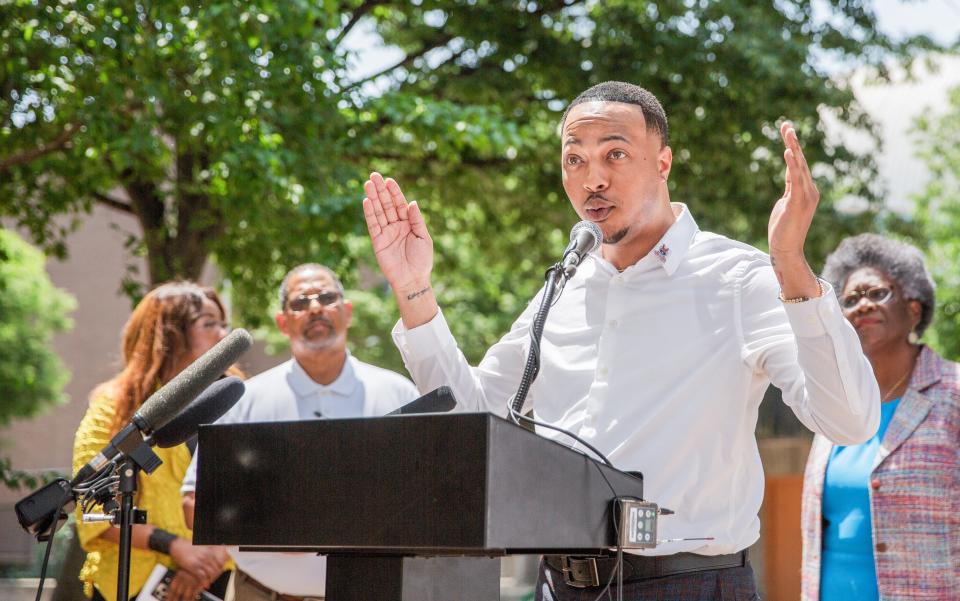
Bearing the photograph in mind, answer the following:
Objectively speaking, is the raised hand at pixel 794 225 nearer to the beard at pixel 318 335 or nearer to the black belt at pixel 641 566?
the black belt at pixel 641 566

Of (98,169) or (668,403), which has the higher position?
(98,169)

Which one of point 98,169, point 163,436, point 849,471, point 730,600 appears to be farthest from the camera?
point 98,169

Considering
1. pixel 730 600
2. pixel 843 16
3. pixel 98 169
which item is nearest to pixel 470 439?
pixel 730 600

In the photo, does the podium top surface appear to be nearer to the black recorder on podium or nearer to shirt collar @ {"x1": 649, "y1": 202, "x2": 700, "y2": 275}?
the black recorder on podium

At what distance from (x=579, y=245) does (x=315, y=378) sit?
2.81 m

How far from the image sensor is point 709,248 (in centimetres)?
280

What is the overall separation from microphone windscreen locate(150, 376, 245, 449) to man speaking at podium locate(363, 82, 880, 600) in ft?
1.57

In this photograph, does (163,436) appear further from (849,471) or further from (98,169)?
(98,169)

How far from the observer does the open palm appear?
2.69 m

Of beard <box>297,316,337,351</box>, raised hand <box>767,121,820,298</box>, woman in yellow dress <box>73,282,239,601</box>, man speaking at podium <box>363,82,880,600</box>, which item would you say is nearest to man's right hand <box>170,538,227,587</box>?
woman in yellow dress <box>73,282,239,601</box>

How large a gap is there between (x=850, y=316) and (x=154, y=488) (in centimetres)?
313

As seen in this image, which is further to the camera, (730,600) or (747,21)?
(747,21)

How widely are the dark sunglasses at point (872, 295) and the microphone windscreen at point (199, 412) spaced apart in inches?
103

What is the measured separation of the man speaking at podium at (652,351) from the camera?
256 centimetres
